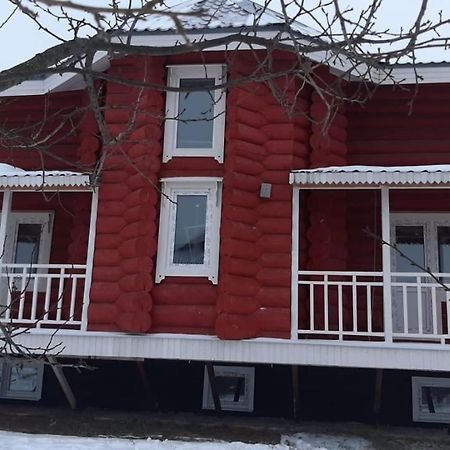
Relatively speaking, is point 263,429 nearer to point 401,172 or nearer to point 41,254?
point 401,172

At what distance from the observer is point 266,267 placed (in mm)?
8203

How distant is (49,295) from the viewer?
842 cm

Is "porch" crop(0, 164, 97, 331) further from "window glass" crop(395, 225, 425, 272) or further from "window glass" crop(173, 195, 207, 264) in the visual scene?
"window glass" crop(395, 225, 425, 272)

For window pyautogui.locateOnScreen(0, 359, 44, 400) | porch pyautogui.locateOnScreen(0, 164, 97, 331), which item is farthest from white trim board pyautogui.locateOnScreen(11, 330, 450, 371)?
window pyautogui.locateOnScreen(0, 359, 44, 400)

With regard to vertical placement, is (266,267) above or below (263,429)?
above

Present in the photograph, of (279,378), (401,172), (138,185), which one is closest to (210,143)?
(138,185)

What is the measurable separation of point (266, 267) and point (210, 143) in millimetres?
1766

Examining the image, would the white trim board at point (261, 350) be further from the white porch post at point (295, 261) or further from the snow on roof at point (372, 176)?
the snow on roof at point (372, 176)

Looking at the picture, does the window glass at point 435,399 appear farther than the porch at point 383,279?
Yes

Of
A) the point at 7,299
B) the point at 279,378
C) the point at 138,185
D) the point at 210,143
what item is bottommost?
the point at 279,378

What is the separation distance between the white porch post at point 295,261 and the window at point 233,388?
1.82 meters

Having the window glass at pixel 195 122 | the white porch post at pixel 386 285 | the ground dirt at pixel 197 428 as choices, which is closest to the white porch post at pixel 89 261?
the window glass at pixel 195 122

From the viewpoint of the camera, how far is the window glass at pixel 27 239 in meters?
10.6

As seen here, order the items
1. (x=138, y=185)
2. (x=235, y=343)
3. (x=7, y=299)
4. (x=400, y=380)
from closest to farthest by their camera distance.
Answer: (x=235, y=343) → (x=138, y=185) → (x=400, y=380) → (x=7, y=299)
